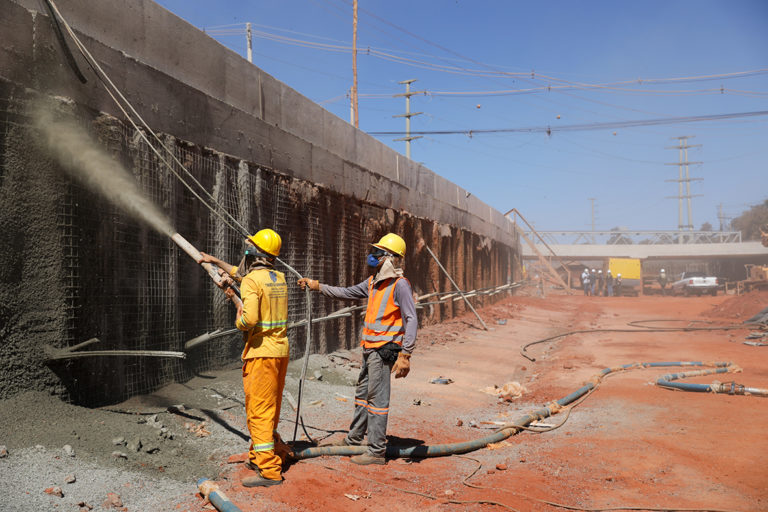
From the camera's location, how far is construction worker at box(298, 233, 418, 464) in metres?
5.34

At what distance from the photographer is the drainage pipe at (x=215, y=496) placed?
12.9ft

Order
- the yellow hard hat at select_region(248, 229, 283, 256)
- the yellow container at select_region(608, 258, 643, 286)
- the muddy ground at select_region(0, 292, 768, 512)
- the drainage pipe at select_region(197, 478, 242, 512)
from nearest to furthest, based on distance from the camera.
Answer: the drainage pipe at select_region(197, 478, 242, 512) < the muddy ground at select_region(0, 292, 768, 512) < the yellow hard hat at select_region(248, 229, 283, 256) < the yellow container at select_region(608, 258, 643, 286)

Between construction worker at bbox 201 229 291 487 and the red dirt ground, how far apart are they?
23cm

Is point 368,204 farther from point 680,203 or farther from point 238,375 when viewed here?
point 680,203

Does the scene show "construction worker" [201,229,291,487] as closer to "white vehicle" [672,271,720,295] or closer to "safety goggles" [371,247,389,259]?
"safety goggles" [371,247,389,259]

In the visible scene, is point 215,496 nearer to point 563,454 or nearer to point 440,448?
point 440,448

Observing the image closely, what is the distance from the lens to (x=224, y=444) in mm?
5422

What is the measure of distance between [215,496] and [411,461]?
2.09m

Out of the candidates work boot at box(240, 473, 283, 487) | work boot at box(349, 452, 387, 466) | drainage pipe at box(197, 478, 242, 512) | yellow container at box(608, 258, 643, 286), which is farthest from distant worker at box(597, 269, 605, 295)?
drainage pipe at box(197, 478, 242, 512)

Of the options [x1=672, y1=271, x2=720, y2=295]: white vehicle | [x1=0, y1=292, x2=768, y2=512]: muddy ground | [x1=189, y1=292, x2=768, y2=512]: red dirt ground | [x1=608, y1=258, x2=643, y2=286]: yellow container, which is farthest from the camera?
[x1=608, y1=258, x2=643, y2=286]: yellow container

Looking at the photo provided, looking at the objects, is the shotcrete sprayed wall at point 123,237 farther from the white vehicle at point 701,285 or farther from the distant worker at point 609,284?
the white vehicle at point 701,285

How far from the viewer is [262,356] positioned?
460cm

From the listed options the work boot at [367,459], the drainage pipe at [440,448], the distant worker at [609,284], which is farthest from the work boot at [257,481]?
the distant worker at [609,284]

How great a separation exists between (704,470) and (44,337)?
586cm
